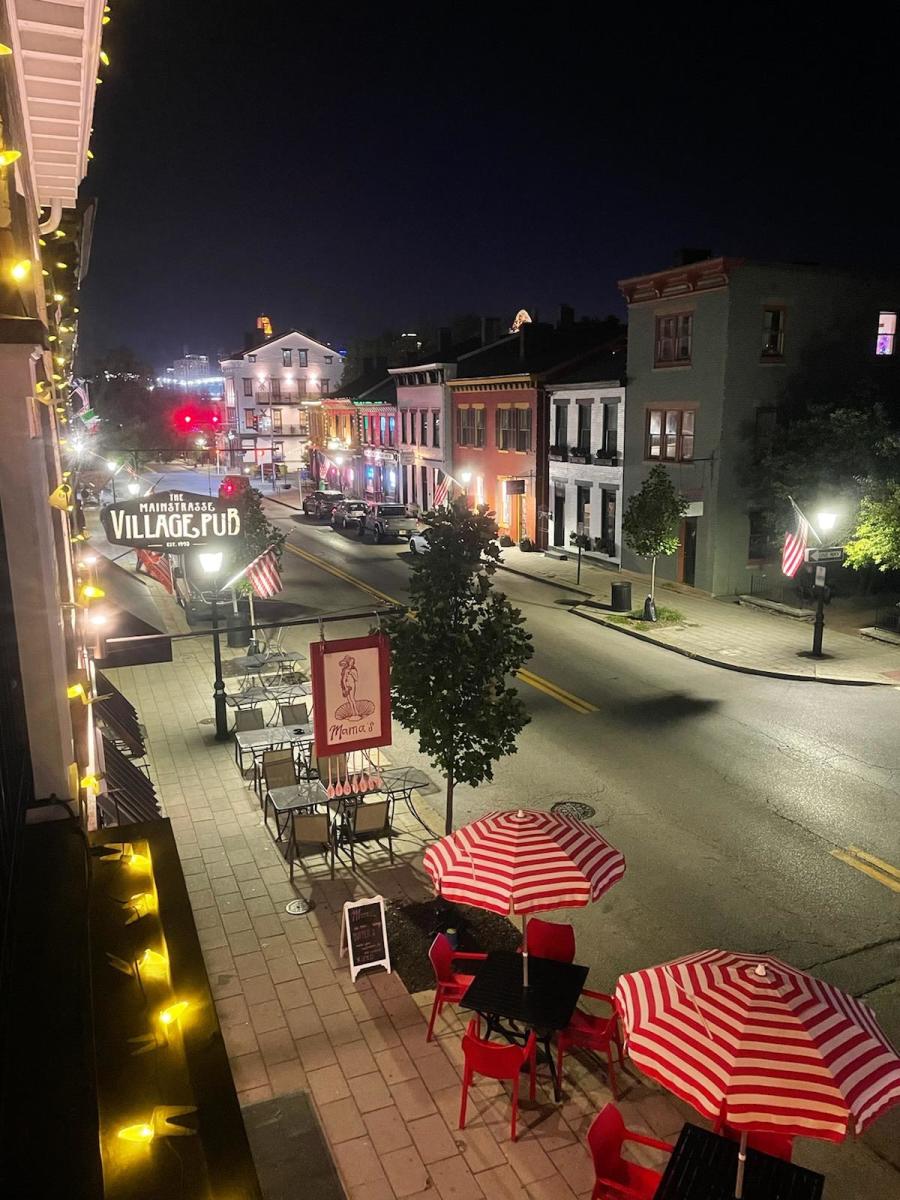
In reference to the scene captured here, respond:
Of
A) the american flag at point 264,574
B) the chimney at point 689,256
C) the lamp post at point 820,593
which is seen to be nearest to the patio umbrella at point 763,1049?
the american flag at point 264,574

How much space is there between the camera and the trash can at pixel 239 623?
22.9 metres

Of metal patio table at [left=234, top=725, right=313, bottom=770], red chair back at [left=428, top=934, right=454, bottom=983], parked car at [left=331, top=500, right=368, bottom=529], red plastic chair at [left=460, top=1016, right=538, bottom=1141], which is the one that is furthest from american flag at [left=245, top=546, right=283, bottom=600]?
parked car at [left=331, top=500, right=368, bottom=529]

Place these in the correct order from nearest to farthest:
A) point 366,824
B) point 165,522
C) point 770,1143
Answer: point 770,1143
point 366,824
point 165,522

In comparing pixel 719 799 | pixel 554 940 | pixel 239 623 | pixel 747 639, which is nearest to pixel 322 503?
pixel 239 623

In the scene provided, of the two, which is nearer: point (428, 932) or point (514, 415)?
point (428, 932)

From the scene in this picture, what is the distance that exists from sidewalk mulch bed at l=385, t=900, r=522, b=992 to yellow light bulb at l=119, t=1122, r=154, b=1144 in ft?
21.7

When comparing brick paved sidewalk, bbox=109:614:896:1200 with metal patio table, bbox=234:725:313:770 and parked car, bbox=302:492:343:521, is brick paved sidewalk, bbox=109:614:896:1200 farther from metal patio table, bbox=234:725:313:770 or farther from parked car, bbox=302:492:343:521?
parked car, bbox=302:492:343:521

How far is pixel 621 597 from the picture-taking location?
25.8 meters

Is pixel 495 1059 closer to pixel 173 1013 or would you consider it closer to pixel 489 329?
pixel 173 1013

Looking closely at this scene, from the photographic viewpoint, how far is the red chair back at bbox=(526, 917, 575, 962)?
28.0ft

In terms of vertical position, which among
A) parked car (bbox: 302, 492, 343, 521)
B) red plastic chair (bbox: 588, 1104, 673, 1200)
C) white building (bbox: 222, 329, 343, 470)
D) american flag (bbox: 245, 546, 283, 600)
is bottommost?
red plastic chair (bbox: 588, 1104, 673, 1200)

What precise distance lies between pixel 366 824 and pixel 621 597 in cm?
→ 1558

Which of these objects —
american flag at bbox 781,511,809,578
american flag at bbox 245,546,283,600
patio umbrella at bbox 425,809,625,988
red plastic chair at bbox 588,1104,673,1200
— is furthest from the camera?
american flag at bbox 781,511,809,578

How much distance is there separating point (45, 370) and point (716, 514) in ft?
79.2
